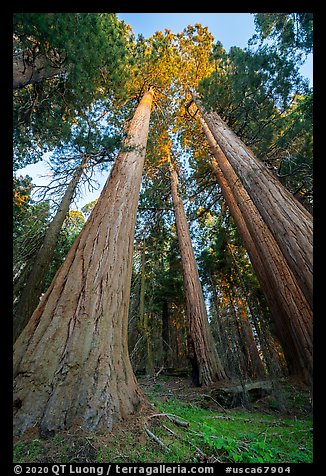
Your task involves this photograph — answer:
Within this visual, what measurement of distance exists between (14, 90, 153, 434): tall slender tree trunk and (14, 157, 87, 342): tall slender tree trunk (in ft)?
12.2

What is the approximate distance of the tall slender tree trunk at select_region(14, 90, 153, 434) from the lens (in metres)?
1.77

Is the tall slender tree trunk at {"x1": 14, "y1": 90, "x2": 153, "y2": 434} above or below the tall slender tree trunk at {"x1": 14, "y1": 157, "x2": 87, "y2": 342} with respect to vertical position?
below

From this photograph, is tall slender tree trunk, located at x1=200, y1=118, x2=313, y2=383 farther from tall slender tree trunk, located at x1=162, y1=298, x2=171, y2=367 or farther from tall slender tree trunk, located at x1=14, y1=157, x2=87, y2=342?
tall slender tree trunk, located at x1=162, y1=298, x2=171, y2=367

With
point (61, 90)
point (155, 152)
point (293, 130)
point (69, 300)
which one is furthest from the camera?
point (155, 152)

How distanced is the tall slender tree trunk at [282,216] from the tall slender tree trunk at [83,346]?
208cm

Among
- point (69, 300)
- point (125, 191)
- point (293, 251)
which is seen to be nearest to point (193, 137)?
point (125, 191)

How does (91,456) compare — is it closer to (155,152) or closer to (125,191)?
(125,191)

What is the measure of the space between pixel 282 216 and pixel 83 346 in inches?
115

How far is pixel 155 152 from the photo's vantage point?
8.42 meters

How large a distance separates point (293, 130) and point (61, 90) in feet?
18.4

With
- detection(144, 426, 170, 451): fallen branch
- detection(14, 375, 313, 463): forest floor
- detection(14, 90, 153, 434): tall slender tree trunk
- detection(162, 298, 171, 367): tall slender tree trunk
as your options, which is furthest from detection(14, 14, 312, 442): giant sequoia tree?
detection(162, 298, 171, 367): tall slender tree trunk

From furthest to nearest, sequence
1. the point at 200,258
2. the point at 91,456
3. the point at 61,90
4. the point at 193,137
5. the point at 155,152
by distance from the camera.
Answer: the point at 200,258
the point at 193,137
the point at 155,152
the point at 61,90
the point at 91,456

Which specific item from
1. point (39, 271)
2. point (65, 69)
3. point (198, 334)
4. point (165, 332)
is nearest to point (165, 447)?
point (198, 334)
